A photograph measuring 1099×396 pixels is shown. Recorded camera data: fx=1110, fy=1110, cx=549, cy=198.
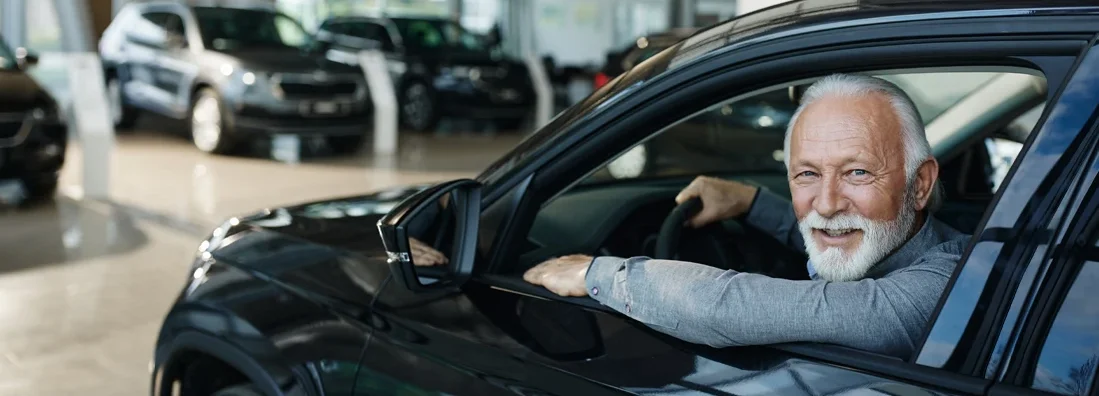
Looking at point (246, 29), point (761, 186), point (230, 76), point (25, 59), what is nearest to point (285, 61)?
point (230, 76)

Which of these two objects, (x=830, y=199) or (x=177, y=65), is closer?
(x=830, y=199)

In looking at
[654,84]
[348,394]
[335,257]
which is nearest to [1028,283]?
[654,84]

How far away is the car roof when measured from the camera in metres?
1.38

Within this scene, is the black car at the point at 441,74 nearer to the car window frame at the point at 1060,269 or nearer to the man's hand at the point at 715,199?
the man's hand at the point at 715,199

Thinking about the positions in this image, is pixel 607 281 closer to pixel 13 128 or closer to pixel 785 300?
pixel 785 300

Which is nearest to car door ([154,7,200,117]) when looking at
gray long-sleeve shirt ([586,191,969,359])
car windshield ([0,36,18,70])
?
car windshield ([0,36,18,70])

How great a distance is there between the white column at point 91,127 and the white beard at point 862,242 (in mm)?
7505

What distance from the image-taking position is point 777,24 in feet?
5.27

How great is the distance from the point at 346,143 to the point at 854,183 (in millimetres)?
10937

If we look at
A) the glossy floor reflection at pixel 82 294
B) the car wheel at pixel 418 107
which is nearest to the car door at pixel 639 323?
the glossy floor reflection at pixel 82 294

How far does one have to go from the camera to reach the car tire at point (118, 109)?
12.3 metres

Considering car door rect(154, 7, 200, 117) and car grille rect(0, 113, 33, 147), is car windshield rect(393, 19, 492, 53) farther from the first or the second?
car grille rect(0, 113, 33, 147)

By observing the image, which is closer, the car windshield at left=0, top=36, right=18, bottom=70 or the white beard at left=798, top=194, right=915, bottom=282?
the white beard at left=798, top=194, right=915, bottom=282

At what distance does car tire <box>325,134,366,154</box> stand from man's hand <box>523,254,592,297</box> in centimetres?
1005
